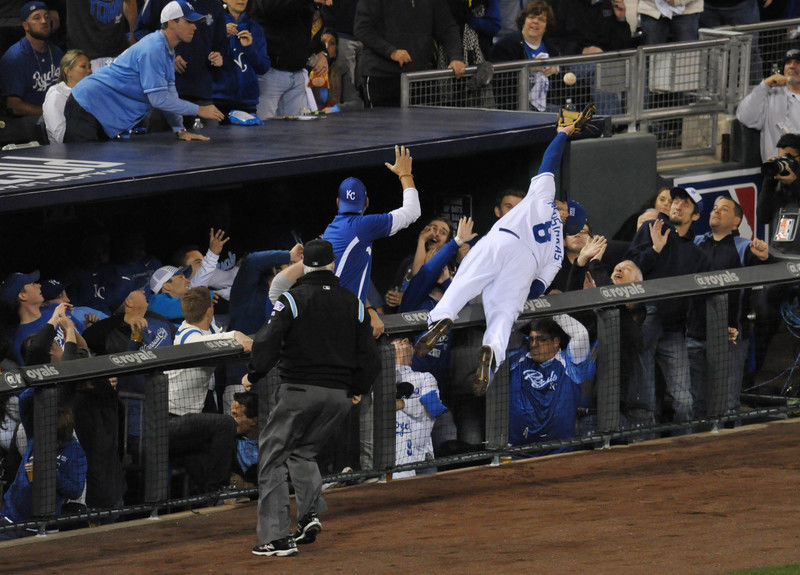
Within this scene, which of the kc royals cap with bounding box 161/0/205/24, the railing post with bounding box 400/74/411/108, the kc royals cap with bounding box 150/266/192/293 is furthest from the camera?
the railing post with bounding box 400/74/411/108

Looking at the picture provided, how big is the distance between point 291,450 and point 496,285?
209 cm

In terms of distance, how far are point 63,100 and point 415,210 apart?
10.3 ft

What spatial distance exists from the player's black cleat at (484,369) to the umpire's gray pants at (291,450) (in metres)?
1.50

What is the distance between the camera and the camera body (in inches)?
508

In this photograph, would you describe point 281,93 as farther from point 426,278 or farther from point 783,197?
point 783,197

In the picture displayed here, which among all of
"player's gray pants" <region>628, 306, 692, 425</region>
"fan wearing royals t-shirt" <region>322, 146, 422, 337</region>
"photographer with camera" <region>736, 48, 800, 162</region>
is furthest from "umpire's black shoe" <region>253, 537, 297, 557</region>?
"photographer with camera" <region>736, 48, 800, 162</region>

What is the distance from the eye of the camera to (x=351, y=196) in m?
10.1

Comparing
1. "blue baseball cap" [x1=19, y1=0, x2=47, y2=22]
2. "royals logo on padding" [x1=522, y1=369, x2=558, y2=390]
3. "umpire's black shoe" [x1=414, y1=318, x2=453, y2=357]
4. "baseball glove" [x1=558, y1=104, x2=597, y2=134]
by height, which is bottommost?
"royals logo on padding" [x1=522, y1=369, x2=558, y2=390]

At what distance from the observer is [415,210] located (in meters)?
10.3

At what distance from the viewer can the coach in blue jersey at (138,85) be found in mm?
11469

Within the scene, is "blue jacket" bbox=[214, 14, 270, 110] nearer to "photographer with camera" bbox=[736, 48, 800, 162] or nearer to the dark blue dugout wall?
the dark blue dugout wall

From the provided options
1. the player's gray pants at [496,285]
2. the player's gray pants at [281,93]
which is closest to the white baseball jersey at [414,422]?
the player's gray pants at [496,285]

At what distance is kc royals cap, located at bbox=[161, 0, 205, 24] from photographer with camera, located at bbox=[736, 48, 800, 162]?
539 centimetres

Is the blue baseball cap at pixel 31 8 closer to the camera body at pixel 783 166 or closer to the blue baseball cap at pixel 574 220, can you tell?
the blue baseball cap at pixel 574 220
